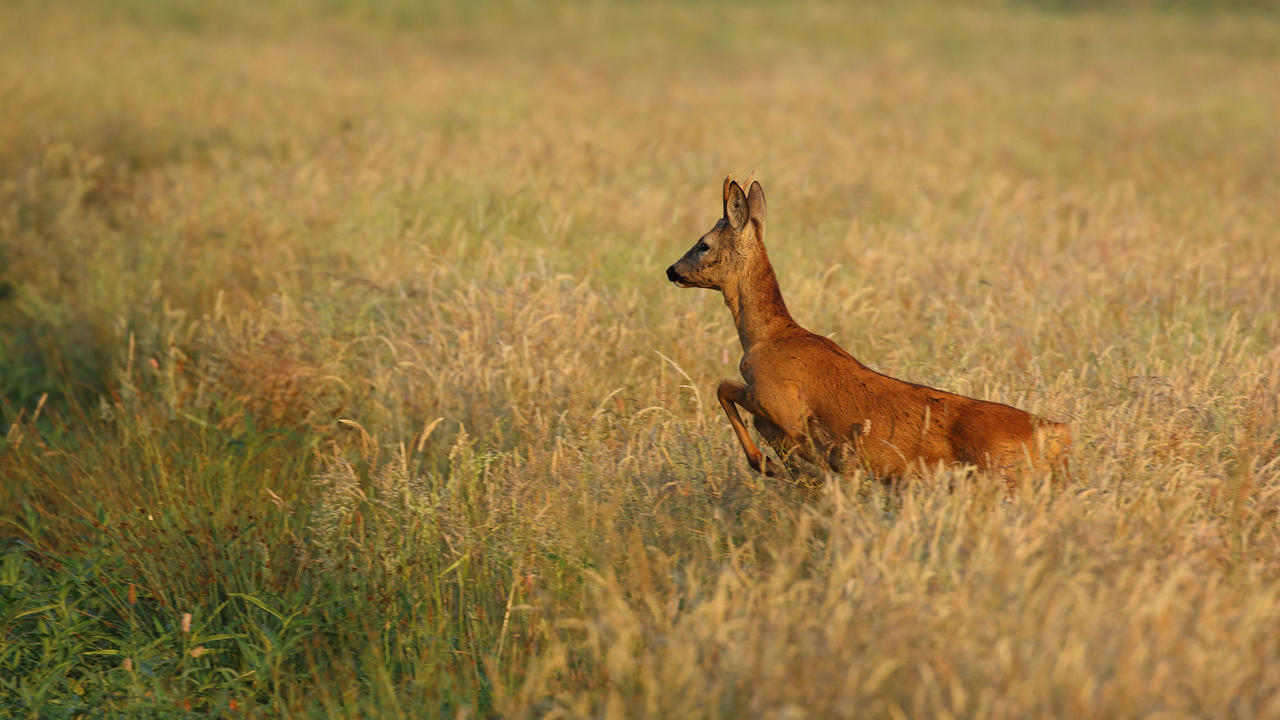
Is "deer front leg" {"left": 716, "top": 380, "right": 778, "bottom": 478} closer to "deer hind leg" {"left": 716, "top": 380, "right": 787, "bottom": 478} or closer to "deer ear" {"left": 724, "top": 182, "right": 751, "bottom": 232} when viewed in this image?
"deer hind leg" {"left": 716, "top": 380, "right": 787, "bottom": 478}

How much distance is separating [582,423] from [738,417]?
1091 millimetres

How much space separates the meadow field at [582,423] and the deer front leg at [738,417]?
0.13 metres

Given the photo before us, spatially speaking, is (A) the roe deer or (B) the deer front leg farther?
(B) the deer front leg

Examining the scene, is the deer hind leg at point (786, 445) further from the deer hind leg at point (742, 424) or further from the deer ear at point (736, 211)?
the deer ear at point (736, 211)

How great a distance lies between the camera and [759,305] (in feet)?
13.8

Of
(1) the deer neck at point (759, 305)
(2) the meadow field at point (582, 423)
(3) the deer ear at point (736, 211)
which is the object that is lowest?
(2) the meadow field at point (582, 423)

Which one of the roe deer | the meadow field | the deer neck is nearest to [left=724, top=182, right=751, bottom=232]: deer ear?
the roe deer

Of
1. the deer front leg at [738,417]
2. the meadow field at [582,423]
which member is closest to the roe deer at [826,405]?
the deer front leg at [738,417]

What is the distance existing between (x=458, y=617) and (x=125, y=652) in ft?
3.62

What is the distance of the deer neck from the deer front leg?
0.79 ft

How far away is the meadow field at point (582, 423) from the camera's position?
292 cm

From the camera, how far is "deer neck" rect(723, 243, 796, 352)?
13.8ft

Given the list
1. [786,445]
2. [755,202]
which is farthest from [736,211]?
[786,445]

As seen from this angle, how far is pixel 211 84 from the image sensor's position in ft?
48.4
